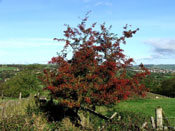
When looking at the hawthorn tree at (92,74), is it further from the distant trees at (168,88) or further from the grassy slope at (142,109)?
the distant trees at (168,88)

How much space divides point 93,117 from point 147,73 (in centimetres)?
409

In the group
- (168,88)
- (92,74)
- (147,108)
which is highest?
(92,74)

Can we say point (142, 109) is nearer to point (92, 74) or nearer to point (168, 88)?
point (92, 74)

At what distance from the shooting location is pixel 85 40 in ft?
35.9

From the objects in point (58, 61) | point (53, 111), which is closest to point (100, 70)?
point (58, 61)

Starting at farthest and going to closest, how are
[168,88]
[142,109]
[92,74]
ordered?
[168,88] → [142,109] → [92,74]

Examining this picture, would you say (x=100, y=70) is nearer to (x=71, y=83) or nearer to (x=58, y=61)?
(x=71, y=83)

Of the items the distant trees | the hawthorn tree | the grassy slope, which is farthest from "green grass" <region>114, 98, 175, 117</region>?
the distant trees

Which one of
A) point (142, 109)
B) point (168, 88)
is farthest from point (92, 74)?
point (168, 88)

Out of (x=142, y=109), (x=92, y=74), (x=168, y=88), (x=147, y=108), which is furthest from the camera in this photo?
(x=168, y=88)

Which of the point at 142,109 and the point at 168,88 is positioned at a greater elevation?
the point at 142,109

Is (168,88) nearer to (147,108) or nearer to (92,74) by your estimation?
(147,108)

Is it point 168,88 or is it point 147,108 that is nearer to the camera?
point 147,108

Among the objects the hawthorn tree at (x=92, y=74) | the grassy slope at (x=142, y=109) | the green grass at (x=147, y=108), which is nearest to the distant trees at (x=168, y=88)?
the grassy slope at (x=142, y=109)
